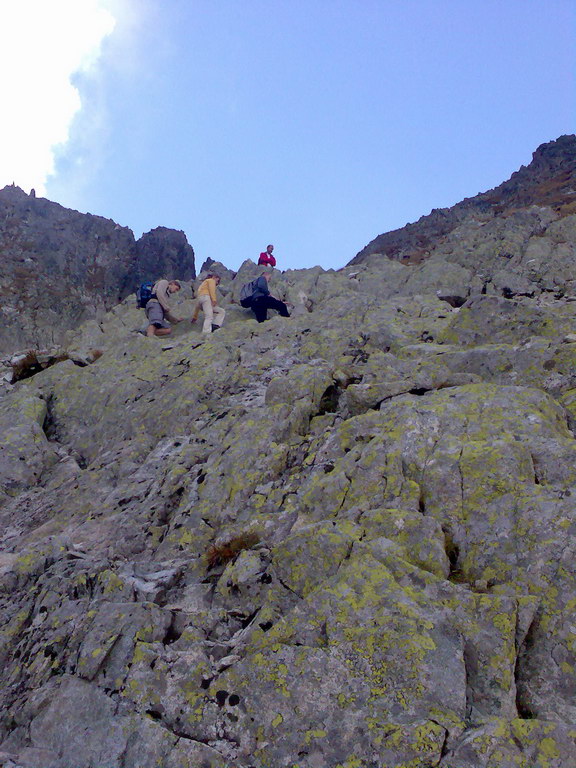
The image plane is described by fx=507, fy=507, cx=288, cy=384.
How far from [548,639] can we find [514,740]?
1276 millimetres

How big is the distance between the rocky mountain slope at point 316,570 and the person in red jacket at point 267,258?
81.2ft

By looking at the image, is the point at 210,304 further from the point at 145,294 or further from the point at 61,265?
the point at 61,265

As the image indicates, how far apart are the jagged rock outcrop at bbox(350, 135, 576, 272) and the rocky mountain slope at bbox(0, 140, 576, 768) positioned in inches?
1661

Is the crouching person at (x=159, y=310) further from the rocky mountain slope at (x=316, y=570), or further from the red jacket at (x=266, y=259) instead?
the red jacket at (x=266, y=259)

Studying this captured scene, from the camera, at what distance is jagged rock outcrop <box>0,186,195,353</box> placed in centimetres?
4272

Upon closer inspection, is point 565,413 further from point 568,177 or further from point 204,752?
point 568,177

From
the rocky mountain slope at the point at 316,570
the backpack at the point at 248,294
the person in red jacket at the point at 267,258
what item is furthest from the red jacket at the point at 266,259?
the rocky mountain slope at the point at 316,570

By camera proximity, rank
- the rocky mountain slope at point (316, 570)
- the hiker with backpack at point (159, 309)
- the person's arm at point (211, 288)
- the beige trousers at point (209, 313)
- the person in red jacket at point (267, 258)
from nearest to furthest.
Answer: the rocky mountain slope at point (316, 570), the beige trousers at point (209, 313), the person's arm at point (211, 288), the hiker with backpack at point (159, 309), the person in red jacket at point (267, 258)

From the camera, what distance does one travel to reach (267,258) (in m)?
38.6

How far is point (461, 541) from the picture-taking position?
277 inches

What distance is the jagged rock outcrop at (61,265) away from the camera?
42.7 meters

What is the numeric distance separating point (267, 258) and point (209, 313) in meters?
18.7

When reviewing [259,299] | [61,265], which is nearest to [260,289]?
[259,299]

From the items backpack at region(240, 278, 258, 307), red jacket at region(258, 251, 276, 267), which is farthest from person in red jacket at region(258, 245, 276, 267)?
backpack at region(240, 278, 258, 307)
